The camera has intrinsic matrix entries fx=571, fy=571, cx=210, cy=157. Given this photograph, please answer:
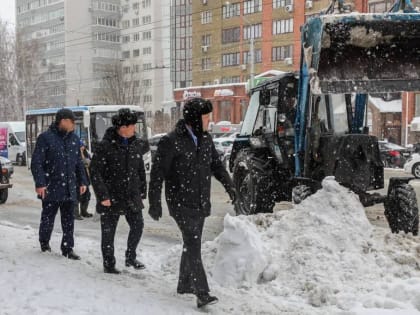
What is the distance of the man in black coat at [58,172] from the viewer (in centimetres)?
650

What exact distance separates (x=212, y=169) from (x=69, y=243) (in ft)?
7.65

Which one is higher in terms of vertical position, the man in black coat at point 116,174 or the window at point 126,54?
the window at point 126,54

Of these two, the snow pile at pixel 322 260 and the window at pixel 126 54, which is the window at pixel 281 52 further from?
the snow pile at pixel 322 260

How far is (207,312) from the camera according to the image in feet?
15.8

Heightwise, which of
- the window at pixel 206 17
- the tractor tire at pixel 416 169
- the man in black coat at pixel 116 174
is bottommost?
the tractor tire at pixel 416 169

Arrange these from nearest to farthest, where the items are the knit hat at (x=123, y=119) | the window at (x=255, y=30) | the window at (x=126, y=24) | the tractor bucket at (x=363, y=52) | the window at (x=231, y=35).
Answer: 1. the knit hat at (x=123, y=119)
2. the tractor bucket at (x=363, y=52)
3. the window at (x=255, y=30)
4. the window at (x=231, y=35)
5. the window at (x=126, y=24)

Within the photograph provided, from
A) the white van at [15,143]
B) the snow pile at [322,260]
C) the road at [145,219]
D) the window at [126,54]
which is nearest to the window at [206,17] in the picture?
the window at [126,54]

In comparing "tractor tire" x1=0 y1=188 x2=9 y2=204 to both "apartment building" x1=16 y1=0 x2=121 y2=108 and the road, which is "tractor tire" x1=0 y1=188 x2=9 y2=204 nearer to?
the road

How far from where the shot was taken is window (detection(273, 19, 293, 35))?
184 ft

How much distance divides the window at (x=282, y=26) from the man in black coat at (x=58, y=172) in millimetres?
51627

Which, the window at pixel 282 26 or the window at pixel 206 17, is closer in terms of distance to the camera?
the window at pixel 282 26

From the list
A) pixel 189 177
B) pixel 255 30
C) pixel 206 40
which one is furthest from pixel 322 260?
pixel 206 40

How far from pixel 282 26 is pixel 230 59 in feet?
24.6

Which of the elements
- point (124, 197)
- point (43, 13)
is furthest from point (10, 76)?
point (124, 197)
